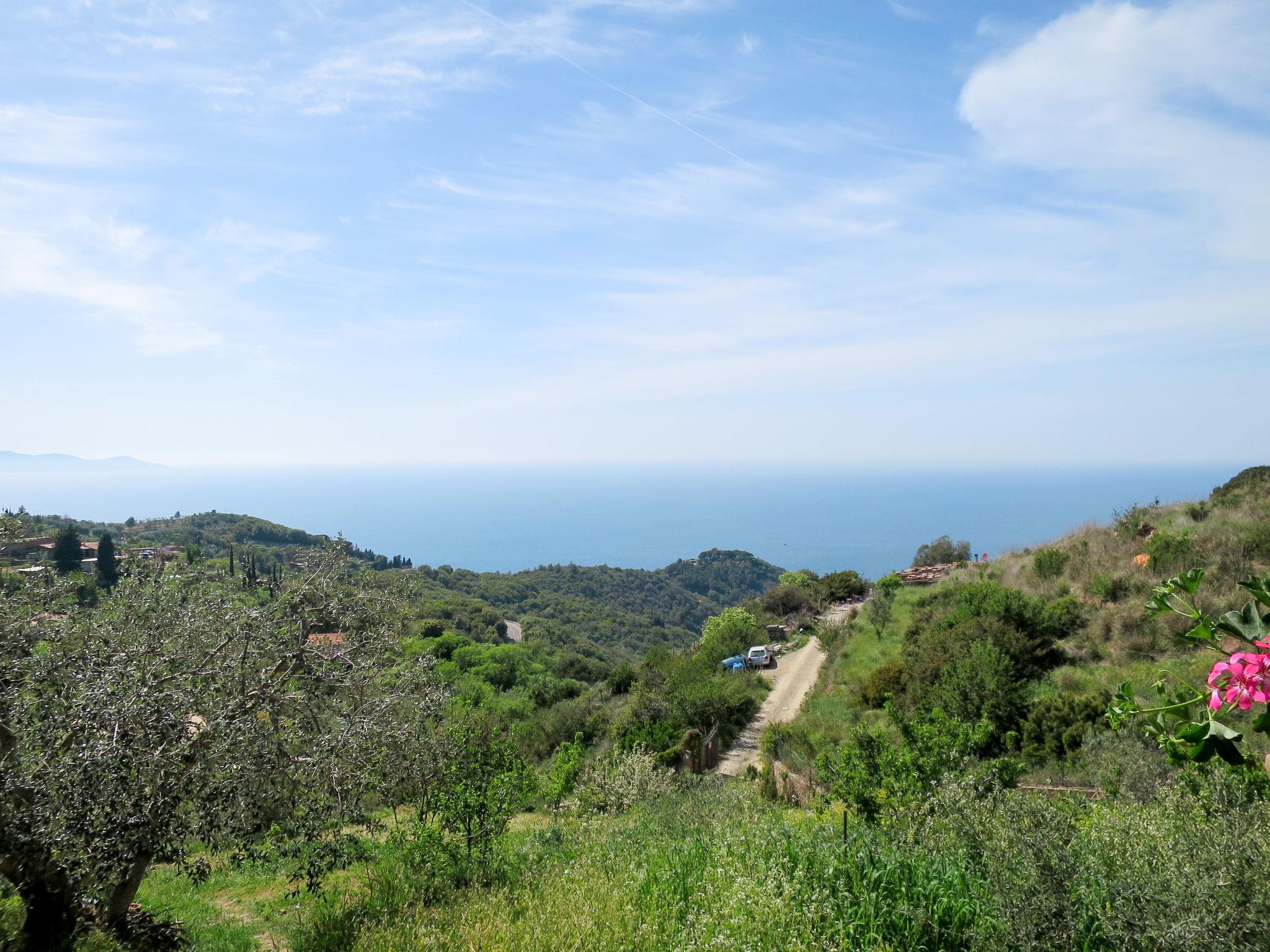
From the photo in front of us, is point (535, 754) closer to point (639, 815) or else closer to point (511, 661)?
point (639, 815)

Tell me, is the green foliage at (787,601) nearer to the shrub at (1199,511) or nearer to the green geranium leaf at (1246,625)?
the shrub at (1199,511)

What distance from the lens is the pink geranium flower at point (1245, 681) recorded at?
1.95m

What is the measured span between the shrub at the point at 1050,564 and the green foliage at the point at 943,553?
19813 mm

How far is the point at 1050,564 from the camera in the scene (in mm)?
18500

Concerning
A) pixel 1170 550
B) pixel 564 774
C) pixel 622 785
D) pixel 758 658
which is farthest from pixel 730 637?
pixel 622 785

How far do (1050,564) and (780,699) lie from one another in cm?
857

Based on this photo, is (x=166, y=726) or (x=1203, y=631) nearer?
(x=1203, y=631)

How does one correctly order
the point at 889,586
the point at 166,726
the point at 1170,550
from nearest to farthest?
the point at 166,726
the point at 1170,550
the point at 889,586

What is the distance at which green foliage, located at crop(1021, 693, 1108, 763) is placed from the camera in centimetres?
984

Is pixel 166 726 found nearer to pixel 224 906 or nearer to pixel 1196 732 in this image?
pixel 224 906

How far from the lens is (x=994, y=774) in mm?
7000

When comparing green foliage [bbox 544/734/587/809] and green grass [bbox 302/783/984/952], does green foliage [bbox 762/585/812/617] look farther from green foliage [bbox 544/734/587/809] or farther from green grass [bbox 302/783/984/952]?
green grass [bbox 302/783/984/952]

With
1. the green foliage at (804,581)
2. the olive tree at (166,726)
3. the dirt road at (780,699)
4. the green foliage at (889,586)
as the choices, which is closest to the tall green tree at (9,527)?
the olive tree at (166,726)

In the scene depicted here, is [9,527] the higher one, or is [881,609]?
[9,527]
